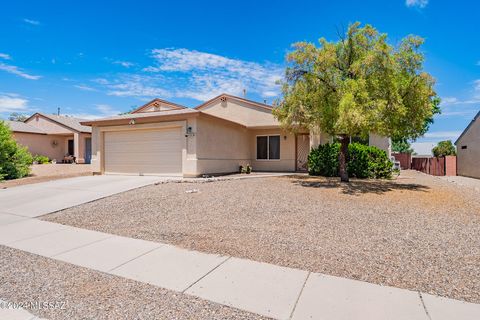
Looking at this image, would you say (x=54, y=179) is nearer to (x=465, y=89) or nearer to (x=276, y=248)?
(x=276, y=248)

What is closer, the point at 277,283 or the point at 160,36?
the point at 277,283

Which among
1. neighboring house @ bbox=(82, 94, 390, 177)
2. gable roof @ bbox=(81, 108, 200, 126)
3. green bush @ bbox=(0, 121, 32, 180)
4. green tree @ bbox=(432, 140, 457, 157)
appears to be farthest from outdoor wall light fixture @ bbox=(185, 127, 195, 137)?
green tree @ bbox=(432, 140, 457, 157)

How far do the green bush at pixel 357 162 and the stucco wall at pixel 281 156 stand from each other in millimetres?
3251

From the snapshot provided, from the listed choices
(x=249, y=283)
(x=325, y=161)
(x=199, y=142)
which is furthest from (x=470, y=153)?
(x=249, y=283)

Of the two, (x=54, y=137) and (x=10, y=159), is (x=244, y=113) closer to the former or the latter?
(x=10, y=159)

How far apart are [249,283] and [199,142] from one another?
34.8 feet

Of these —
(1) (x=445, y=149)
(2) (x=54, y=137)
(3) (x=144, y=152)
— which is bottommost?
(3) (x=144, y=152)

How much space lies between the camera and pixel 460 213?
23.3ft

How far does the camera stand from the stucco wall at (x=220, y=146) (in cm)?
1397

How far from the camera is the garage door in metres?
14.2

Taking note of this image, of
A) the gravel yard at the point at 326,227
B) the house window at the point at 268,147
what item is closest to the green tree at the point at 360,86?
the gravel yard at the point at 326,227

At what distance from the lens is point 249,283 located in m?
3.63

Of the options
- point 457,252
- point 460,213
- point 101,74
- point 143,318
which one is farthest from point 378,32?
point 101,74

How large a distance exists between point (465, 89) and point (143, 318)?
1032 inches
